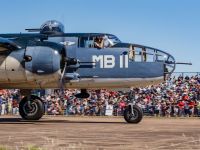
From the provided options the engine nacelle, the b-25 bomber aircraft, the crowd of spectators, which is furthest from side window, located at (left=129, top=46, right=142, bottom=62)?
the crowd of spectators

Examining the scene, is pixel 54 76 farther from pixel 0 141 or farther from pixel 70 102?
pixel 70 102

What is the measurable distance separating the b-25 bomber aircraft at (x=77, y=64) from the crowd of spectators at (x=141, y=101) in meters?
13.6

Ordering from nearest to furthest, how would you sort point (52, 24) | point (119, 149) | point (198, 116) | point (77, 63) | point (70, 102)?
point (119, 149), point (77, 63), point (52, 24), point (198, 116), point (70, 102)

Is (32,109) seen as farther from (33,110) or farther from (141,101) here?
(141,101)

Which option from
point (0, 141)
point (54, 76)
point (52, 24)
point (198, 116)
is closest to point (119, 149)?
point (0, 141)

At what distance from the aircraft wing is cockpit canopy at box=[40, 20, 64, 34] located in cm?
364

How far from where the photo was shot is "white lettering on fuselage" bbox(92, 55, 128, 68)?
22.4 meters

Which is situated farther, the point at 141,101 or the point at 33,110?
the point at 141,101

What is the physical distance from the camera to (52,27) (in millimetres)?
25344

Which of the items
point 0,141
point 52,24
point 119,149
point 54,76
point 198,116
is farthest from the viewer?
point 198,116

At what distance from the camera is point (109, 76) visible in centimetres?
2259

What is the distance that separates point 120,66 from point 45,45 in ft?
12.3

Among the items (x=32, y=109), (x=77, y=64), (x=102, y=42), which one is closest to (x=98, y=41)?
(x=102, y=42)

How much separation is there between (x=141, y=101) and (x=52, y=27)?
15771 mm
